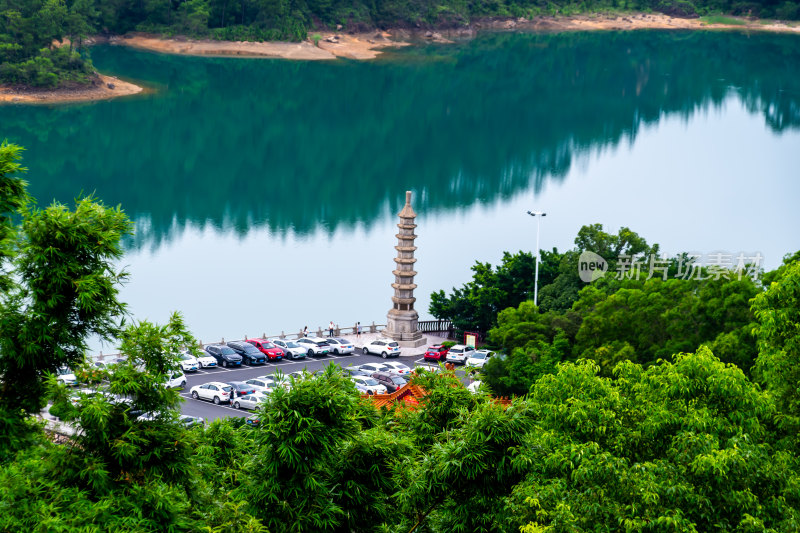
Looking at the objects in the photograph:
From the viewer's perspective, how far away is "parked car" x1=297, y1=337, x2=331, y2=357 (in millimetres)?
41822

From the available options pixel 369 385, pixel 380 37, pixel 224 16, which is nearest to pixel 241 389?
pixel 369 385

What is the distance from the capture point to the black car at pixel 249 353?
40.7 m

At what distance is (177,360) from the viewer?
1453 centimetres

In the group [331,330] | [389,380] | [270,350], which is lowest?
[331,330]

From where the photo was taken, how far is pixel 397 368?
39.5 meters

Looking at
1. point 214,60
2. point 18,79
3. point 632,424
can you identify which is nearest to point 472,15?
point 214,60

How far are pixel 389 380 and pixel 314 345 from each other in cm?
523

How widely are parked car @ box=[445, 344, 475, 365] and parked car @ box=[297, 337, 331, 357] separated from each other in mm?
4679

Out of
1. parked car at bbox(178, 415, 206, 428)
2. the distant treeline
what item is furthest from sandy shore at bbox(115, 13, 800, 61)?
parked car at bbox(178, 415, 206, 428)

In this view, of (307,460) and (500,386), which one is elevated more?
(307,460)

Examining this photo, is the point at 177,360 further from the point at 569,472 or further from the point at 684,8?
the point at 684,8

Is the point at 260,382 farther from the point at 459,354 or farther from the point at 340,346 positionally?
the point at 459,354

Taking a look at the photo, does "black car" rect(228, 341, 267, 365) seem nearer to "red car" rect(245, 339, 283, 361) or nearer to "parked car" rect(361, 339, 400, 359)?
"red car" rect(245, 339, 283, 361)

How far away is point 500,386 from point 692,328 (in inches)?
249
